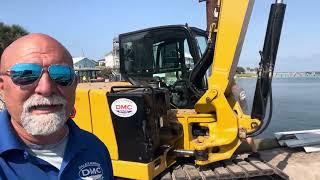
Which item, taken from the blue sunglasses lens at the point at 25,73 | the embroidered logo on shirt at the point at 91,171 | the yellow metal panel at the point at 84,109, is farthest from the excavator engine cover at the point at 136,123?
the blue sunglasses lens at the point at 25,73

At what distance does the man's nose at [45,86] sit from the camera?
1.86 metres

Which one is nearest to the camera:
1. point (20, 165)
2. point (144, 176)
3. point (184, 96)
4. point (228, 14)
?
point (20, 165)

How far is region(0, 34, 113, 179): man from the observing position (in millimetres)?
1839

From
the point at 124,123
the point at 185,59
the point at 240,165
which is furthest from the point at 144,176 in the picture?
the point at 185,59

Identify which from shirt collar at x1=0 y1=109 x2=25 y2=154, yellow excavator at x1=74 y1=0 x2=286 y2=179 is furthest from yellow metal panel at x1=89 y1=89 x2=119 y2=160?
shirt collar at x1=0 y1=109 x2=25 y2=154

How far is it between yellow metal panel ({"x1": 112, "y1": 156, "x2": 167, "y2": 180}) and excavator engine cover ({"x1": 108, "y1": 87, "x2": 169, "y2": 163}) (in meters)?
0.05

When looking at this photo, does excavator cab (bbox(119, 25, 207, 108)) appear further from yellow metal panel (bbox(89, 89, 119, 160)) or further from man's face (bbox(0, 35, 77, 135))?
man's face (bbox(0, 35, 77, 135))

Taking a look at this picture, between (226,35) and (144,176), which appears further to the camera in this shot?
(226,35)

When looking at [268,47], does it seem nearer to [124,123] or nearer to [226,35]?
[226,35]

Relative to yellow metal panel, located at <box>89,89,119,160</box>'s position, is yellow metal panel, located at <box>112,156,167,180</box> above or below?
below

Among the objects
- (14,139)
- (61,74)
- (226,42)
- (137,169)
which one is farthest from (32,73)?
(226,42)

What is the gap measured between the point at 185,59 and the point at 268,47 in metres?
1.15

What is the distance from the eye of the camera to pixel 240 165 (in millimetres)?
5938

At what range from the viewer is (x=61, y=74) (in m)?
1.90
